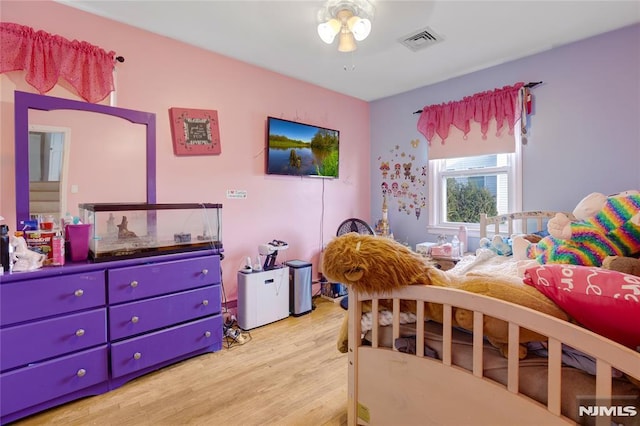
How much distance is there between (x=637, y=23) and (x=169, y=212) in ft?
11.7

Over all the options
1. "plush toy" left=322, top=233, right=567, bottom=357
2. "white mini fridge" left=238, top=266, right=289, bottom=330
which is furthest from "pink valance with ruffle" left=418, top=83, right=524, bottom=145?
"plush toy" left=322, top=233, right=567, bottom=357

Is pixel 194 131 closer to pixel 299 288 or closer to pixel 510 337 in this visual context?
pixel 299 288

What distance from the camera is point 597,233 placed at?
149cm

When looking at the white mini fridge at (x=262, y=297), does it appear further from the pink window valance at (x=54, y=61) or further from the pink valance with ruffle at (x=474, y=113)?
the pink valance with ruffle at (x=474, y=113)

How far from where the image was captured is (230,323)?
267 centimetres

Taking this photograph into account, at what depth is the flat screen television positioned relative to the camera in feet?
9.84

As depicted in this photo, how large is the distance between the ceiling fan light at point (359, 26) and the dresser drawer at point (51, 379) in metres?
2.38

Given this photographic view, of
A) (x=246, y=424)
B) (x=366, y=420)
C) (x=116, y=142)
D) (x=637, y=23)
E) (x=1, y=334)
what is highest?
(x=637, y=23)

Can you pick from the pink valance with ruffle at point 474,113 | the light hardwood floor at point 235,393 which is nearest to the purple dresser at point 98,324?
the light hardwood floor at point 235,393

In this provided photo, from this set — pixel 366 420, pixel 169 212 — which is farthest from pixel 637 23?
pixel 169 212

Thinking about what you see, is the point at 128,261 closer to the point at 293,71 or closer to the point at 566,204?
the point at 293,71

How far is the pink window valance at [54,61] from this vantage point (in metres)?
1.81

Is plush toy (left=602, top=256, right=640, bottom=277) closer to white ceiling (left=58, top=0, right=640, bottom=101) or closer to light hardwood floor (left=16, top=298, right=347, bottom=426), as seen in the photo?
light hardwood floor (left=16, top=298, right=347, bottom=426)

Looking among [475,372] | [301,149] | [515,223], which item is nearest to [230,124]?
[301,149]
